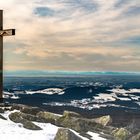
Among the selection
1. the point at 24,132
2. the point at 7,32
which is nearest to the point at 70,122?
the point at 24,132

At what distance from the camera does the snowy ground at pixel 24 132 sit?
5192 mm

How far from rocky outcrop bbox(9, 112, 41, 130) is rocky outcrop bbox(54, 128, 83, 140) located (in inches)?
11.7

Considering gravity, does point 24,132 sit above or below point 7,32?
below

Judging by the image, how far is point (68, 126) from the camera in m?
5.21

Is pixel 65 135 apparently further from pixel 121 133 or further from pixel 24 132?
pixel 121 133

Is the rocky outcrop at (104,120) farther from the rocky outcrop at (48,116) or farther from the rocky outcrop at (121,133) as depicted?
the rocky outcrop at (48,116)

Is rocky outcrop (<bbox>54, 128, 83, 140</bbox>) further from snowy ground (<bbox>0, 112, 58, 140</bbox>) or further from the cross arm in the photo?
the cross arm

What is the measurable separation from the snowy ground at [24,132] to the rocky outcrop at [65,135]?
5 centimetres

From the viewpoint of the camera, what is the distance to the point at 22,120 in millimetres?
5484

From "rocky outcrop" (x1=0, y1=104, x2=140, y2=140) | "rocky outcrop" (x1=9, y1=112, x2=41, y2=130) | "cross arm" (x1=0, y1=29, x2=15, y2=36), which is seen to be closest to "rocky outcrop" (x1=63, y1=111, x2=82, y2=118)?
"rocky outcrop" (x1=0, y1=104, x2=140, y2=140)

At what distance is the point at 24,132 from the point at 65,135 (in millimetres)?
546

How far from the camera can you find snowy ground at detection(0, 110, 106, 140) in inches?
204

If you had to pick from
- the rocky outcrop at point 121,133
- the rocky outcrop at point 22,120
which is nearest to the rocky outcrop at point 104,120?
the rocky outcrop at point 121,133

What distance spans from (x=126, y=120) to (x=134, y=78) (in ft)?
1.62
